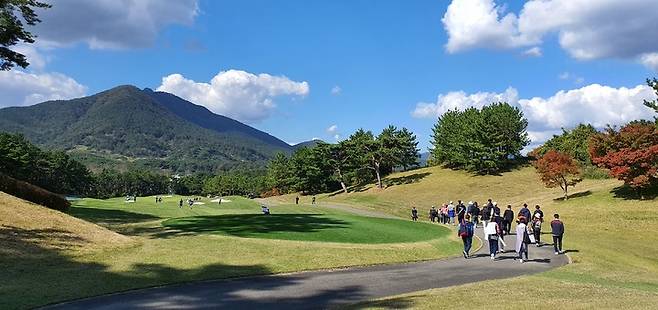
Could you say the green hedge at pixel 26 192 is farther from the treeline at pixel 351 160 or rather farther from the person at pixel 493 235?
the treeline at pixel 351 160

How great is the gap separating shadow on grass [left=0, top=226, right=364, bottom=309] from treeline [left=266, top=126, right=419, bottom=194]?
74.5m

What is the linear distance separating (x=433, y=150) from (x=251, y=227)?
273 feet

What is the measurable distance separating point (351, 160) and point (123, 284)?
86.7m

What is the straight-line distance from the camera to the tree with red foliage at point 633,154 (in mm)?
45912

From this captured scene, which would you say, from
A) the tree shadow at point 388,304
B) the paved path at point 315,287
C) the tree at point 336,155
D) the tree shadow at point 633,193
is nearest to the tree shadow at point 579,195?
the tree shadow at point 633,193

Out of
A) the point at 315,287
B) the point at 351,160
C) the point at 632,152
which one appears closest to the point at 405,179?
the point at 351,160

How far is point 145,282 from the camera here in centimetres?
1750

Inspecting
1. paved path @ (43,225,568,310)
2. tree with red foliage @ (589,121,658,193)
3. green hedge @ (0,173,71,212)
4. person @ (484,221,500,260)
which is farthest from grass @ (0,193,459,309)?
tree with red foliage @ (589,121,658,193)

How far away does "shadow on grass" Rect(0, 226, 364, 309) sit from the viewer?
1501cm

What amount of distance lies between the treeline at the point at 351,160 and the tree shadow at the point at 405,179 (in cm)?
190

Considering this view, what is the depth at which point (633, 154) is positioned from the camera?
46188mm

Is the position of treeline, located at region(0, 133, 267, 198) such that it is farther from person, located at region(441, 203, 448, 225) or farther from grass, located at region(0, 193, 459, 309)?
person, located at region(441, 203, 448, 225)

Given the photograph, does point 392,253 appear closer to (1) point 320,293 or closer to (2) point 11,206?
(1) point 320,293

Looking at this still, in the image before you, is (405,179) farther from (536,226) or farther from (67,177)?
(67,177)
